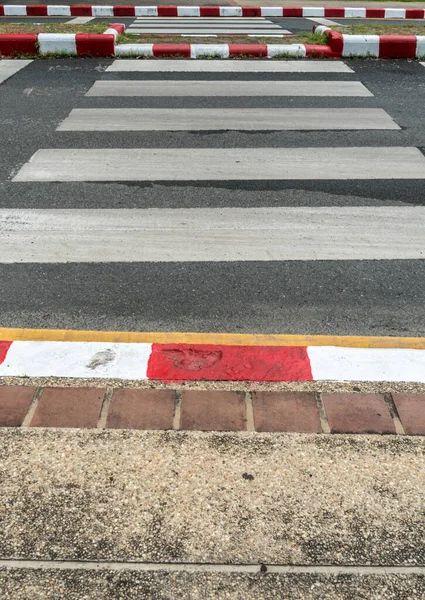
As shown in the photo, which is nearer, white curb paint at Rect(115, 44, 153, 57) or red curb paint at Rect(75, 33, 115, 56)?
red curb paint at Rect(75, 33, 115, 56)

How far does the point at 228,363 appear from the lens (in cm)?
285

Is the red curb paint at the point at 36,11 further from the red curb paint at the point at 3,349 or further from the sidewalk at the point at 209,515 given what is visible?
the sidewalk at the point at 209,515

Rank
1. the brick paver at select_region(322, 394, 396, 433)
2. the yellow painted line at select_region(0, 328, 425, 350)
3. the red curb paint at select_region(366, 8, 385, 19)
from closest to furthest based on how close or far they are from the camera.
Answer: the brick paver at select_region(322, 394, 396, 433), the yellow painted line at select_region(0, 328, 425, 350), the red curb paint at select_region(366, 8, 385, 19)

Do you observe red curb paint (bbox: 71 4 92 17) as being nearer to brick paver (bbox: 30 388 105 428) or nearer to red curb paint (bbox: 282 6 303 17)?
red curb paint (bbox: 282 6 303 17)

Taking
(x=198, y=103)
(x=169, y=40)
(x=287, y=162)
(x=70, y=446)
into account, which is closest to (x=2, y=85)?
(x=198, y=103)

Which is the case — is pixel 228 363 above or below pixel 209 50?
below

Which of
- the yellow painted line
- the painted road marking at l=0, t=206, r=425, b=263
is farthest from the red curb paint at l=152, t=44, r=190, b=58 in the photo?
the yellow painted line

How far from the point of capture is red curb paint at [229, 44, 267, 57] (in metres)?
8.59

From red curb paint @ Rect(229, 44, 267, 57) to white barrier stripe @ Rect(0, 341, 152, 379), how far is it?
267 inches

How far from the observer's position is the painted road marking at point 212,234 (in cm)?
375

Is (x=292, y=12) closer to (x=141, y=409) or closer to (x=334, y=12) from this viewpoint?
(x=334, y=12)

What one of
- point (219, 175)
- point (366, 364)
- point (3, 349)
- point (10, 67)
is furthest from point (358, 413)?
point (10, 67)

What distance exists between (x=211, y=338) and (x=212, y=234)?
1.14 m

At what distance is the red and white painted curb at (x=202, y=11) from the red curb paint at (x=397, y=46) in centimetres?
778
